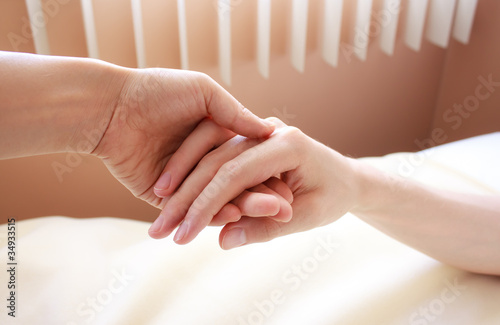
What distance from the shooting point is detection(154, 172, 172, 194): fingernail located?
2.52 ft

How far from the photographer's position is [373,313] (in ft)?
2.72

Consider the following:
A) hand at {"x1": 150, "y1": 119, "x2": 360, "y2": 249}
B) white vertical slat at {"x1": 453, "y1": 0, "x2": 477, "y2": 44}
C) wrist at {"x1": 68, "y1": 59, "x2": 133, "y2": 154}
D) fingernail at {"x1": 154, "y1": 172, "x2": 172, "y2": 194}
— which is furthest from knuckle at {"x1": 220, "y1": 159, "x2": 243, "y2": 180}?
white vertical slat at {"x1": 453, "y1": 0, "x2": 477, "y2": 44}

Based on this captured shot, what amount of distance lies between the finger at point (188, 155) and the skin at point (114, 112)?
0.06 feet

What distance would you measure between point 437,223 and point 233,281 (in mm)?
405

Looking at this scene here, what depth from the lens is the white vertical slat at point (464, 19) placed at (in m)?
1.70

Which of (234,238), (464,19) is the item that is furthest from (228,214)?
(464,19)

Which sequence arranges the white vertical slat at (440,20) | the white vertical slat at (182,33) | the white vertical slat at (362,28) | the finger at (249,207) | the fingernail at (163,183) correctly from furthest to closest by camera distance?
the white vertical slat at (440,20), the white vertical slat at (362,28), the white vertical slat at (182,33), the fingernail at (163,183), the finger at (249,207)

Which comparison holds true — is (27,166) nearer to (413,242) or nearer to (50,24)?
(50,24)

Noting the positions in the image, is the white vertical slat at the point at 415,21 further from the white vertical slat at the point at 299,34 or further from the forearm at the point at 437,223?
the forearm at the point at 437,223

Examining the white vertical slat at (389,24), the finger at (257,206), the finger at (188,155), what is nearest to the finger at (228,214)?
the finger at (257,206)

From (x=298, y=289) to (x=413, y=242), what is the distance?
9.4 inches

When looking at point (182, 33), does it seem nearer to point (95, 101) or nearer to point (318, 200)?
point (95, 101)

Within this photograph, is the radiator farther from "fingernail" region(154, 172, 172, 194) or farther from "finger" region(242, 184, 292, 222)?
"finger" region(242, 184, 292, 222)

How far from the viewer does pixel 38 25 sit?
1.21m
